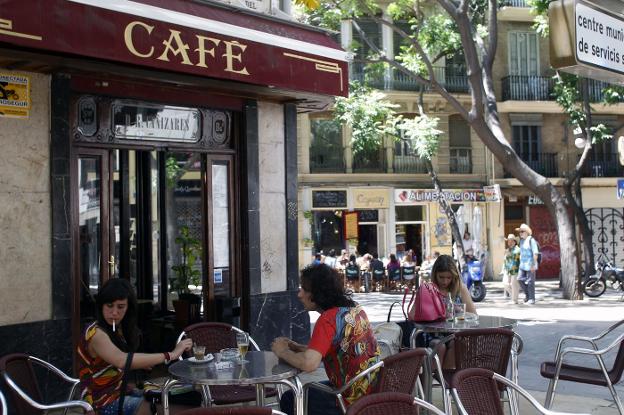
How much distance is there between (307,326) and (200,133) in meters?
2.64

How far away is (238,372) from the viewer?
14.5 feet

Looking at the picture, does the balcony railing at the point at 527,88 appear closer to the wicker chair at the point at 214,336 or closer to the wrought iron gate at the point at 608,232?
the wrought iron gate at the point at 608,232

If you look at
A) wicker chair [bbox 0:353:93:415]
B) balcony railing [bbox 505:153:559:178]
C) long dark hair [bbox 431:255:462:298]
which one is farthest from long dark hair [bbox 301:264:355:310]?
balcony railing [bbox 505:153:559:178]

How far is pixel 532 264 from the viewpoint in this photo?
1599cm

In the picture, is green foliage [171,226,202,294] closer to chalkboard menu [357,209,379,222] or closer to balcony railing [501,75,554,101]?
chalkboard menu [357,209,379,222]

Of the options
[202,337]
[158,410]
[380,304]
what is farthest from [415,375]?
[380,304]

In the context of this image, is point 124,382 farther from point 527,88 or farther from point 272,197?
point 527,88

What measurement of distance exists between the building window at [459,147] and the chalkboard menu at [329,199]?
460 cm

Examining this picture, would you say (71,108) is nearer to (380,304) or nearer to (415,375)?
(415,375)

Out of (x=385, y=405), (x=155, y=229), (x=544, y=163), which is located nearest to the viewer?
(x=385, y=405)

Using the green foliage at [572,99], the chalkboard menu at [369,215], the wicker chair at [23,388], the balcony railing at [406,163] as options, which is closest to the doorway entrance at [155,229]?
the wicker chair at [23,388]

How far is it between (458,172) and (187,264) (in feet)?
67.0

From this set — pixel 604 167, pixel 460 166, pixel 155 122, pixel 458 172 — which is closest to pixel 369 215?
pixel 458 172

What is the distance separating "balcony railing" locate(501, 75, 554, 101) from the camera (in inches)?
1135
